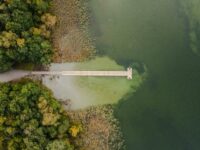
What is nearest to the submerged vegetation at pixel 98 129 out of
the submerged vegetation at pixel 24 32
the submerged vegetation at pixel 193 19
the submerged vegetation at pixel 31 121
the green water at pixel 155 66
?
the green water at pixel 155 66

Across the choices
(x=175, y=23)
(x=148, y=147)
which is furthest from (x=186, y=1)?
(x=148, y=147)

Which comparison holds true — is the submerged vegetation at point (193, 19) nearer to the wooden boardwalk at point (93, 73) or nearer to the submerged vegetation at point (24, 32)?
the wooden boardwalk at point (93, 73)

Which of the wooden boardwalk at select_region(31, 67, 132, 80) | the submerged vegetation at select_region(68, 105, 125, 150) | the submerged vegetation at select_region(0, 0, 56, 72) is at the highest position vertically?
the submerged vegetation at select_region(0, 0, 56, 72)

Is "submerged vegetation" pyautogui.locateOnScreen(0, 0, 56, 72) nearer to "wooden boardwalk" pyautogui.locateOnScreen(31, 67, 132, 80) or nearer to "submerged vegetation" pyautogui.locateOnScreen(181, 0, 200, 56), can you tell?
"wooden boardwalk" pyautogui.locateOnScreen(31, 67, 132, 80)

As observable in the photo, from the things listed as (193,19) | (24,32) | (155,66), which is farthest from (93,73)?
(193,19)

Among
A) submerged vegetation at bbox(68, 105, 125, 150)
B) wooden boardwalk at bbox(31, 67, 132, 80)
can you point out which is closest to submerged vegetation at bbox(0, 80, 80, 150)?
submerged vegetation at bbox(68, 105, 125, 150)
